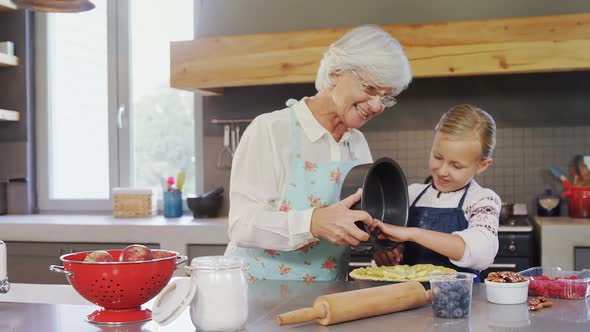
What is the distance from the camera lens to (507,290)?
5.45ft

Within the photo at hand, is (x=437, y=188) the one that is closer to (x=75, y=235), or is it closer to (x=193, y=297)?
(x=193, y=297)

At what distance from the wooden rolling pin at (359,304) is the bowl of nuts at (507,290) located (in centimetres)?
15

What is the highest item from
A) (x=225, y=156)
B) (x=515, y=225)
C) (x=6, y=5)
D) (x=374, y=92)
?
(x=6, y=5)

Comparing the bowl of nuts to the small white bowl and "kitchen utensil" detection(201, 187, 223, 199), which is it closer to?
the small white bowl

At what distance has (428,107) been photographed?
416 cm

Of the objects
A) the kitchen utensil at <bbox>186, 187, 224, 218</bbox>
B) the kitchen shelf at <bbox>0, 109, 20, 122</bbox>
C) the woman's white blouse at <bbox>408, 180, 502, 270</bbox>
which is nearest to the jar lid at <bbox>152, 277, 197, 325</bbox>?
the woman's white blouse at <bbox>408, 180, 502, 270</bbox>

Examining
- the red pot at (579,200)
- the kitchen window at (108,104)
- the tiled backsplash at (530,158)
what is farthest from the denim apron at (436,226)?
the kitchen window at (108,104)

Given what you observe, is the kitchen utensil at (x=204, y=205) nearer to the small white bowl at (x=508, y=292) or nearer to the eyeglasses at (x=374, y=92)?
the eyeglasses at (x=374, y=92)

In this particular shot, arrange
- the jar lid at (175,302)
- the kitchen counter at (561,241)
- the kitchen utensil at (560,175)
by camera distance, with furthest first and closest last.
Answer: the kitchen utensil at (560,175) < the kitchen counter at (561,241) < the jar lid at (175,302)

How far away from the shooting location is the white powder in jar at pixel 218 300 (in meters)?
1.39

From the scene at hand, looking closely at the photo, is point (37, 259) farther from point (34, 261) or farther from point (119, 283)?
Result: point (119, 283)

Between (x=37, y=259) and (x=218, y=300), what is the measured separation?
287 cm

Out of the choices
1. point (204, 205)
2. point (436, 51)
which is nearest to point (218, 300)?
point (436, 51)

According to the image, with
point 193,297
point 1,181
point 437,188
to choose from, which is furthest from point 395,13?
point 193,297
